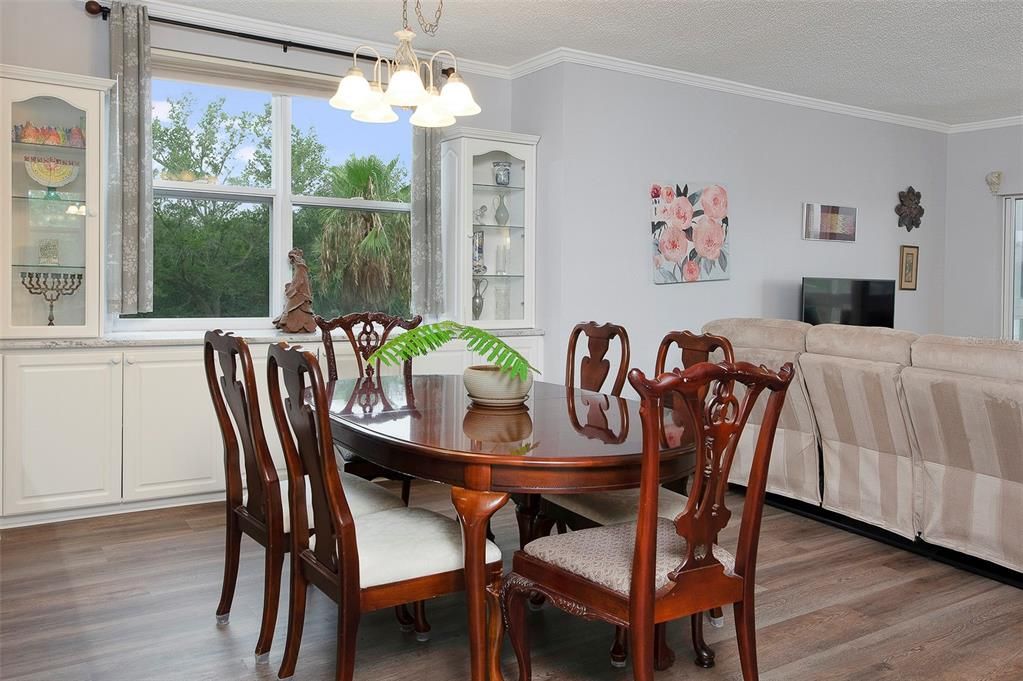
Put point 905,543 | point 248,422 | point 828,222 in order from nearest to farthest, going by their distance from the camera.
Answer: point 248,422 → point 905,543 → point 828,222

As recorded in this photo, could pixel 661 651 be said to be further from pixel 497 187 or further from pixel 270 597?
pixel 497 187

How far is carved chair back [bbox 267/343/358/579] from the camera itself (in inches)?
81.0

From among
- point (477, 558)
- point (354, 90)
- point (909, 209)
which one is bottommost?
point (477, 558)

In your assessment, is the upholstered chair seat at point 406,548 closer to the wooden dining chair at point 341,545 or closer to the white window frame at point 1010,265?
the wooden dining chair at point 341,545

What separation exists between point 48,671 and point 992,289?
7272mm

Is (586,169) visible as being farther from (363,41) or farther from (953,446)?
(953,446)

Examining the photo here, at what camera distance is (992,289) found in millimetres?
7152

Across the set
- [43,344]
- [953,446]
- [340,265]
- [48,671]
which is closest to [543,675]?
[48,671]

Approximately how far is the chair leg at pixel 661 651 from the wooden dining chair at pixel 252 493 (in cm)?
88

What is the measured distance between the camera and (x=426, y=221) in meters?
5.12

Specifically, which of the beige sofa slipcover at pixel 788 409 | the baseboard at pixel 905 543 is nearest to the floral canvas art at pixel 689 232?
the beige sofa slipcover at pixel 788 409

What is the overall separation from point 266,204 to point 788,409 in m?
3.04

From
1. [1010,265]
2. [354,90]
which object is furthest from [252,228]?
[1010,265]

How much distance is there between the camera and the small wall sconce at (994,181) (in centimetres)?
704
